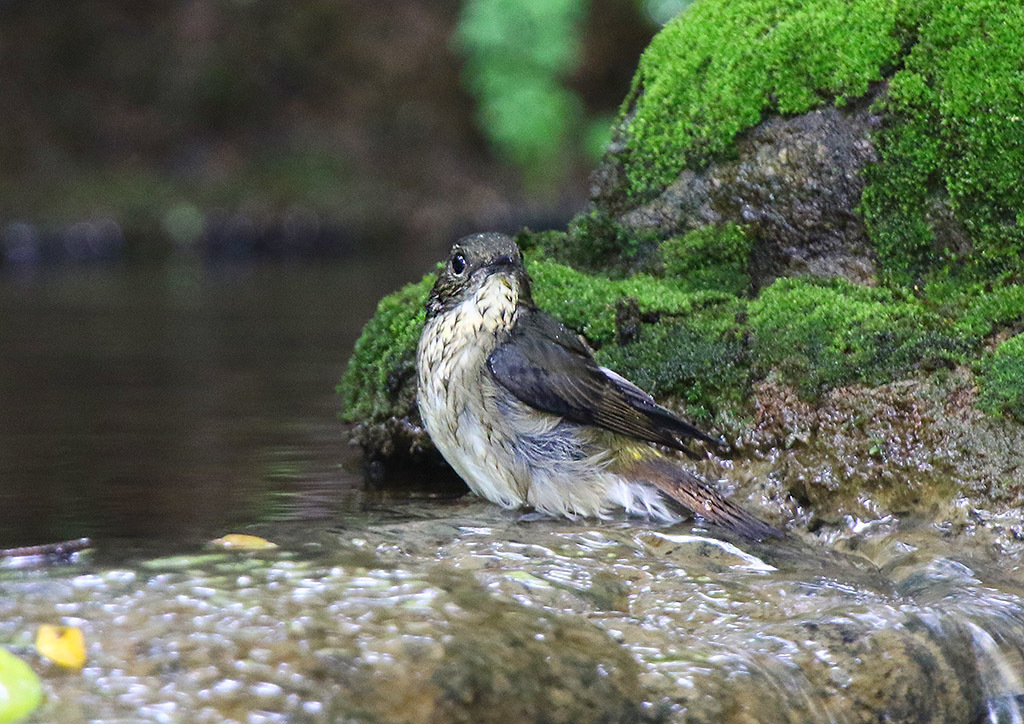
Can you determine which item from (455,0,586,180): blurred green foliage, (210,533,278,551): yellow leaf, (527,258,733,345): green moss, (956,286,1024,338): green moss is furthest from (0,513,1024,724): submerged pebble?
(455,0,586,180): blurred green foliage

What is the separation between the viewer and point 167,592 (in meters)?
3.06

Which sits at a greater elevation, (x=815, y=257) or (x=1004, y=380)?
(x=815, y=257)

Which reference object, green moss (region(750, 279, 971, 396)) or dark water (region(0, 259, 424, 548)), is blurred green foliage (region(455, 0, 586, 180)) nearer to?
dark water (region(0, 259, 424, 548))

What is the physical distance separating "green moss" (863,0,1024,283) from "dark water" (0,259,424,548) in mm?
2398

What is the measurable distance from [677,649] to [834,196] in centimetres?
263

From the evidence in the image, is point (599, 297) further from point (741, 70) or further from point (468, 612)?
point (468, 612)

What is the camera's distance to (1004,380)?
4270mm

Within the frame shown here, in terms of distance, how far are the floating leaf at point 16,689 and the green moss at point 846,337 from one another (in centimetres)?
281

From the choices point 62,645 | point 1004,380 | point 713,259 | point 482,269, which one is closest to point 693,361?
point 713,259

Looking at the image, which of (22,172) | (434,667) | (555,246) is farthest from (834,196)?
(22,172)

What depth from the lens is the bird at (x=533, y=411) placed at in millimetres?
4172

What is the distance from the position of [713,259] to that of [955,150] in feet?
3.43

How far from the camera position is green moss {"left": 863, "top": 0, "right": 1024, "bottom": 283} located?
15.8ft

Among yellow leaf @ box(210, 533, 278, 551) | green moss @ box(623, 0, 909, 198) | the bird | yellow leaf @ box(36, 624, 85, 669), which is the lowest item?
yellow leaf @ box(36, 624, 85, 669)
